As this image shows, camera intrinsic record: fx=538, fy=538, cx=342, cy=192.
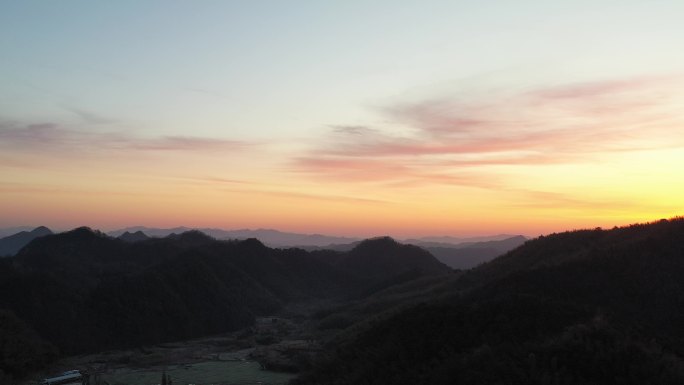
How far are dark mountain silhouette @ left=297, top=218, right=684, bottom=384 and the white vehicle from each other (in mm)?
14589

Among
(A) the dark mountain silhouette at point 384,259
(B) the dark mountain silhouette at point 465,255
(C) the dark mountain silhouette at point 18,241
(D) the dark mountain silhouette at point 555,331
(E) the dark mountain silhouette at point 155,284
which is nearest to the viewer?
(D) the dark mountain silhouette at point 555,331

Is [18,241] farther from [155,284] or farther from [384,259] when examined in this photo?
[155,284]

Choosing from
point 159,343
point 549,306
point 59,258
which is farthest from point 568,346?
point 59,258

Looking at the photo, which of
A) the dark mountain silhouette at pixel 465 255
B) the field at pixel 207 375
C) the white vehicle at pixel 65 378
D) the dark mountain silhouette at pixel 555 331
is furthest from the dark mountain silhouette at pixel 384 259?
the white vehicle at pixel 65 378

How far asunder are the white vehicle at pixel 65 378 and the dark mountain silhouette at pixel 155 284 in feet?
12.1

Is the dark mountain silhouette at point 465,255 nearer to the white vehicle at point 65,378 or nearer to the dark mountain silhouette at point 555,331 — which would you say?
the dark mountain silhouette at point 555,331

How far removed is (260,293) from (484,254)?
82.9 m

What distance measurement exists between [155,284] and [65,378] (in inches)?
914

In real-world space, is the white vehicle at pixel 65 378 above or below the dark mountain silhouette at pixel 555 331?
below

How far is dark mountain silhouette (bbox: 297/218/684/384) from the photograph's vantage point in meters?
16.5

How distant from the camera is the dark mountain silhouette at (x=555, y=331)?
16.5m

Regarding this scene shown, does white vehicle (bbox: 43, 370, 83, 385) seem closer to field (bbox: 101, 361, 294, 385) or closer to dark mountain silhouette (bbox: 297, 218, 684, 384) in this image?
field (bbox: 101, 361, 294, 385)

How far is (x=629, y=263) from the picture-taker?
2817 centimetres

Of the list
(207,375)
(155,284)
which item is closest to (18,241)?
(155,284)
